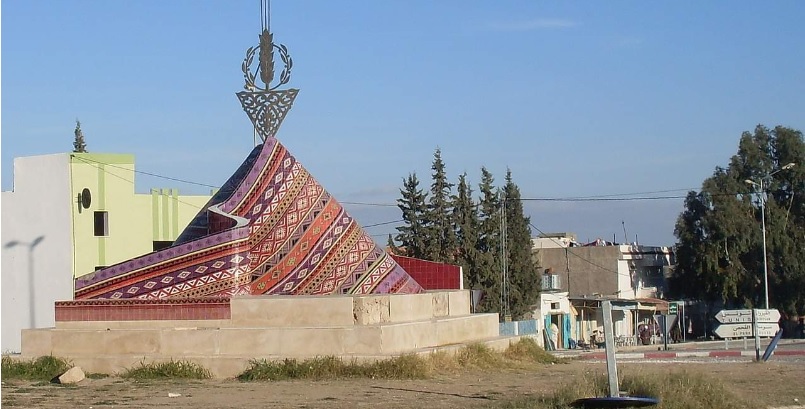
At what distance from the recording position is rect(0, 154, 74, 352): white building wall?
100 feet

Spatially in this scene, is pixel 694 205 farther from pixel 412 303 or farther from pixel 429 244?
pixel 412 303

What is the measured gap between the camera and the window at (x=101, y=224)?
31734 mm

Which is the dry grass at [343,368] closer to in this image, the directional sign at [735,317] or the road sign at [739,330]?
the road sign at [739,330]

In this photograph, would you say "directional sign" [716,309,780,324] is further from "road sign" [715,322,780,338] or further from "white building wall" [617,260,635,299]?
"white building wall" [617,260,635,299]

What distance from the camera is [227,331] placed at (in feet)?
49.6

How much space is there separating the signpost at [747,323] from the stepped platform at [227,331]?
8.25 metres

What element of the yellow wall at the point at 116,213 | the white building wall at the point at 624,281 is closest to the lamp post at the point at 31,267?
the yellow wall at the point at 116,213

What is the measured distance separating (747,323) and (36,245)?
18950mm

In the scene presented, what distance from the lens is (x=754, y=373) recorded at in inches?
663

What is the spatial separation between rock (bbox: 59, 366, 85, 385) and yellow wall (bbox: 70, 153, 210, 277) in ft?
55.2

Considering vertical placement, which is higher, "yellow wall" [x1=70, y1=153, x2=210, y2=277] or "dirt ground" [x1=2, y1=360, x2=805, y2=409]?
"yellow wall" [x1=70, y1=153, x2=210, y2=277]

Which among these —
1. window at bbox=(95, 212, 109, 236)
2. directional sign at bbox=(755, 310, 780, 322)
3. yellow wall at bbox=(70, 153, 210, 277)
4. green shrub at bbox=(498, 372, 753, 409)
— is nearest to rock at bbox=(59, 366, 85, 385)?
green shrub at bbox=(498, 372, 753, 409)

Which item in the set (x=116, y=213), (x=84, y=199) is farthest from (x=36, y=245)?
(x=116, y=213)

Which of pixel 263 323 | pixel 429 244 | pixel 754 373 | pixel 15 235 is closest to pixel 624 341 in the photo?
pixel 429 244
